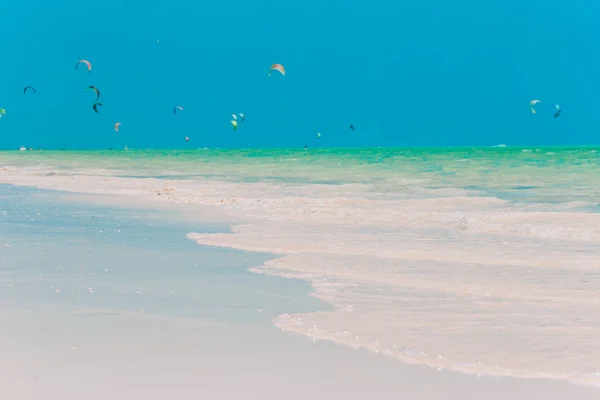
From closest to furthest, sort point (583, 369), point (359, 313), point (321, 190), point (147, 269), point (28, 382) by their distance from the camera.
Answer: point (28, 382)
point (583, 369)
point (359, 313)
point (147, 269)
point (321, 190)

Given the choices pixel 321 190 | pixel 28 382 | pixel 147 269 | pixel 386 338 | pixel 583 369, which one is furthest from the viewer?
pixel 321 190

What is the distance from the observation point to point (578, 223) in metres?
12.9

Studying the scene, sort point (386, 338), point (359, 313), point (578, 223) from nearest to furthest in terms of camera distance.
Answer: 1. point (386, 338)
2. point (359, 313)
3. point (578, 223)

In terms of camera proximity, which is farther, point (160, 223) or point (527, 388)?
point (160, 223)

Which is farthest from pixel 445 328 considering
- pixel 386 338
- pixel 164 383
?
pixel 164 383

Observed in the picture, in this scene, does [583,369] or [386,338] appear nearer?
[583,369]

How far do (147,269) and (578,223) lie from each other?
7316 mm

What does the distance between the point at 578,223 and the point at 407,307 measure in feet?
23.9

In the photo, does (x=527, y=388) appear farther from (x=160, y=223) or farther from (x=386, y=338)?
(x=160, y=223)

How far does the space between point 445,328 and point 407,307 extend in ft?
2.46

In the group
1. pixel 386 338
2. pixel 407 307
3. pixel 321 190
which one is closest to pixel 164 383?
pixel 386 338

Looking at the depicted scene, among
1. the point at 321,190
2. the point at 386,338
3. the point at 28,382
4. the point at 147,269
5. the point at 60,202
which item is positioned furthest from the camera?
the point at 321,190

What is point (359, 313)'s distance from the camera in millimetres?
6281

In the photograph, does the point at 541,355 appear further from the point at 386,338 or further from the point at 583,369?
the point at 386,338
